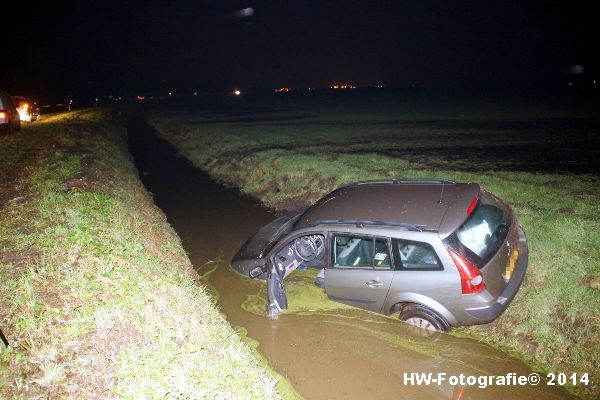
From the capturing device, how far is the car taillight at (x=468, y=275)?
202 inches

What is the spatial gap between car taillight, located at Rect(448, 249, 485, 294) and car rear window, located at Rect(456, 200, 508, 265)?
0.19m

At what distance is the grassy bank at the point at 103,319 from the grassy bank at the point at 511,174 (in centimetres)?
393

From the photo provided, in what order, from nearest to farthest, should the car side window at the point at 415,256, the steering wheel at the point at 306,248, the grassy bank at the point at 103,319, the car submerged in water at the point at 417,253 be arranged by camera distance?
the grassy bank at the point at 103,319 < the car submerged in water at the point at 417,253 < the car side window at the point at 415,256 < the steering wheel at the point at 306,248

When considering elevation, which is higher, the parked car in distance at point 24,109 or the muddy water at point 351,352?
the parked car in distance at point 24,109

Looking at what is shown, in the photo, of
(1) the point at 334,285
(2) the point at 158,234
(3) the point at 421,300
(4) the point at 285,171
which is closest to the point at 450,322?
(3) the point at 421,300

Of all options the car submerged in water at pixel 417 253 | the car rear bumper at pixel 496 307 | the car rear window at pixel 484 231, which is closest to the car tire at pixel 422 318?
the car submerged in water at pixel 417 253

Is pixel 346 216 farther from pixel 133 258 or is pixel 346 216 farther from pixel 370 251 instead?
pixel 133 258

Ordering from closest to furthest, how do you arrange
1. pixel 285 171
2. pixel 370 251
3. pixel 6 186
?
1. pixel 370 251
2. pixel 6 186
3. pixel 285 171

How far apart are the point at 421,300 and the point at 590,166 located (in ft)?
40.5

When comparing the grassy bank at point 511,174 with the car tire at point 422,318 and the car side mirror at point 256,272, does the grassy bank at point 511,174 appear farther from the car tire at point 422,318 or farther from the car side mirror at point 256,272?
the car side mirror at point 256,272

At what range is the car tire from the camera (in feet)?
18.6

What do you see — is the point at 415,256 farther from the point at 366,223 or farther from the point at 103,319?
the point at 103,319

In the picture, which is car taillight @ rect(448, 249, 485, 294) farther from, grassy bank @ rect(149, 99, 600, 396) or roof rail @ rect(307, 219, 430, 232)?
grassy bank @ rect(149, 99, 600, 396)

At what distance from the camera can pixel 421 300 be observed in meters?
5.57
